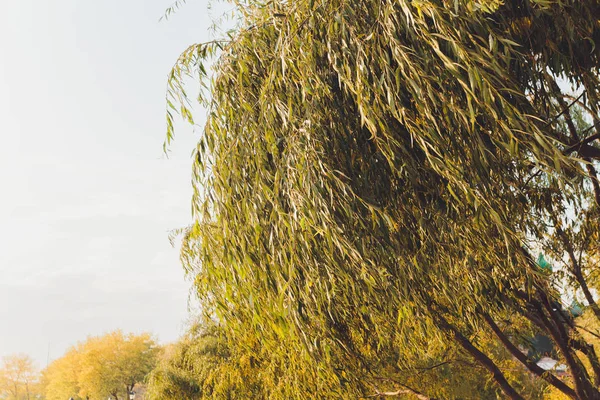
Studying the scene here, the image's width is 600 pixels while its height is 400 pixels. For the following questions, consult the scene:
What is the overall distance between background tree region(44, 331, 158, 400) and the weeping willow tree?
36.9 metres

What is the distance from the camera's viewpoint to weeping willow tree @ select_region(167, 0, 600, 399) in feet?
8.36

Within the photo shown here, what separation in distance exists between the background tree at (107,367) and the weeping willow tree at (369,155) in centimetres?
3686

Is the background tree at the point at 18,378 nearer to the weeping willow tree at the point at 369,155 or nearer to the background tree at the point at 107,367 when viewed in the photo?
the background tree at the point at 107,367

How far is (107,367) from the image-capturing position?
3803 cm

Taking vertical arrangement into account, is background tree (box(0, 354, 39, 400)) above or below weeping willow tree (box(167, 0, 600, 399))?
above

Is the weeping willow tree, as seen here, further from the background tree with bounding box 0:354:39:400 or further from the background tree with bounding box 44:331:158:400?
the background tree with bounding box 0:354:39:400

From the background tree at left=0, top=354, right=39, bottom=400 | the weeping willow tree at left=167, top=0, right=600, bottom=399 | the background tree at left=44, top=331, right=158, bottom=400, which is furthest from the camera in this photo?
the background tree at left=0, top=354, right=39, bottom=400

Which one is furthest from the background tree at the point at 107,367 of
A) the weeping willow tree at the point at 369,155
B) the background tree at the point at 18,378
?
the weeping willow tree at the point at 369,155

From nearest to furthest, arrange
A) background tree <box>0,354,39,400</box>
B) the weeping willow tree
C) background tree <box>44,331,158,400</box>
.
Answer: the weeping willow tree < background tree <box>44,331,158,400</box> < background tree <box>0,354,39,400</box>

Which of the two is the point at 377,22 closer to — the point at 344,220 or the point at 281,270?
the point at 344,220

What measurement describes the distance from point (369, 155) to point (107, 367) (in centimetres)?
3933

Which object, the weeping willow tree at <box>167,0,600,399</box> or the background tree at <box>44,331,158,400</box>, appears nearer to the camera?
the weeping willow tree at <box>167,0,600,399</box>

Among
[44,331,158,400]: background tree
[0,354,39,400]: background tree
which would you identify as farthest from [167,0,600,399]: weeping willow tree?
[0,354,39,400]: background tree

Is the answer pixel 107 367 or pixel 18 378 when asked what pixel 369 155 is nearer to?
pixel 107 367
